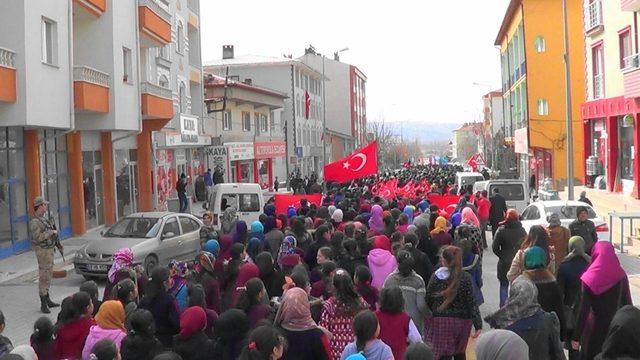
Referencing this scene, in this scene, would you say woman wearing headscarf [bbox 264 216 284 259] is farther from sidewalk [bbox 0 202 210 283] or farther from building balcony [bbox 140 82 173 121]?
building balcony [bbox 140 82 173 121]

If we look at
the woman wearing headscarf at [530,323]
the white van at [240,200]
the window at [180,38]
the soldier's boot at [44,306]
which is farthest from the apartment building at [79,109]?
the woman wearing headscarf at [530,323]

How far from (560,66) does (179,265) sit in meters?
43.8

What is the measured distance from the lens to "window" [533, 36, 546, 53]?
48688 millimetres

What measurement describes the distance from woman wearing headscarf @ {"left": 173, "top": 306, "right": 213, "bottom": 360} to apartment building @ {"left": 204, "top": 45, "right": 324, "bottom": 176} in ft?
199

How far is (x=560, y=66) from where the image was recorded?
4888cm

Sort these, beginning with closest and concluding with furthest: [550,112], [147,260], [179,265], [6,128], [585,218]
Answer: [179,265] → [585,218] → [147,260] → [6,128] → [550,112]

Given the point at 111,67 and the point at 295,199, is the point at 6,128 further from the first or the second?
the point at 295,199

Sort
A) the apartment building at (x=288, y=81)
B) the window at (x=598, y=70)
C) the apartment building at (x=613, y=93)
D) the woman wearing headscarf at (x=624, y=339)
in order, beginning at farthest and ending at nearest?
the apartment building at (x=288, y=81)
the window at (x=598, y=70)
the apartment building at (x=613, y=93)
the woman wearing headscarf at (x=624, y=339)

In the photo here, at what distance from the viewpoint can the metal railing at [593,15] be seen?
3359 centimetres

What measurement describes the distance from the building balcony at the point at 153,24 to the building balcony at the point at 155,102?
5.82ft

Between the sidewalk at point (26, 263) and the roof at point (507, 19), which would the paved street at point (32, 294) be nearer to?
the sidewalk at point (26, 263)

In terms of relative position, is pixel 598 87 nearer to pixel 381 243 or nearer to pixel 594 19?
pixel 594 19

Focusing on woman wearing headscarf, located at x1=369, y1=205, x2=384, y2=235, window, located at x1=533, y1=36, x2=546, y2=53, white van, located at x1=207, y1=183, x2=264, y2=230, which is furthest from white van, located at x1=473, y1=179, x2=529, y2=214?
window, located at x1=533, y1=36, x2=546, y2=53

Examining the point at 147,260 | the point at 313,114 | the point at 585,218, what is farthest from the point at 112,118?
the point at 313,114
